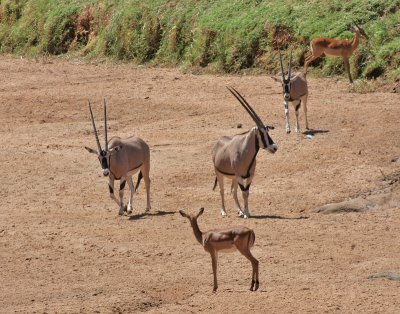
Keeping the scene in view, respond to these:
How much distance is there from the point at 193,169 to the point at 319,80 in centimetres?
815

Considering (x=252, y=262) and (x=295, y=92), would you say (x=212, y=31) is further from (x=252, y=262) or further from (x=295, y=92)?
(x=252, y=262)

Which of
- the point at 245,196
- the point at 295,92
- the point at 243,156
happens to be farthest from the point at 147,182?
the point at 295,92

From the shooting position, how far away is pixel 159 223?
20406 mm

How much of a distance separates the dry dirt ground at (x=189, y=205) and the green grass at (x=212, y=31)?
1108 millimetres

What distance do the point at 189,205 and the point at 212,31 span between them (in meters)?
13.8

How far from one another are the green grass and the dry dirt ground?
3.64 ft

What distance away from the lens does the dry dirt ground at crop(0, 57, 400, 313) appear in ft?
54.4

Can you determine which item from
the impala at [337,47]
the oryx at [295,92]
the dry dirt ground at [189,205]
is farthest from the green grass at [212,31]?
the oryx at [295,92]

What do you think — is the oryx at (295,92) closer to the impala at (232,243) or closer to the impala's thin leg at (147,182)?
the impala's thin leg at (147,182)

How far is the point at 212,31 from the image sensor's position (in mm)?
34906

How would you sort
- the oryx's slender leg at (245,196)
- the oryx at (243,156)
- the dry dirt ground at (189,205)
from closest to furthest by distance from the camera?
the dry dirt ground at (189,205), the oryx's slender leg at (245,196), the oryx at (243,156)

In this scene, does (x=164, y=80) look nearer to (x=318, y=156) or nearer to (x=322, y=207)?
(x=318, y=156)

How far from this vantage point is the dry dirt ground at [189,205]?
54.4 feet

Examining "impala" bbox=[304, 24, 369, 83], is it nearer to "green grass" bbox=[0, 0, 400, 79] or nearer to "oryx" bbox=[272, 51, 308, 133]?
"green grass" bbox=[0, 0, 400, 79]
